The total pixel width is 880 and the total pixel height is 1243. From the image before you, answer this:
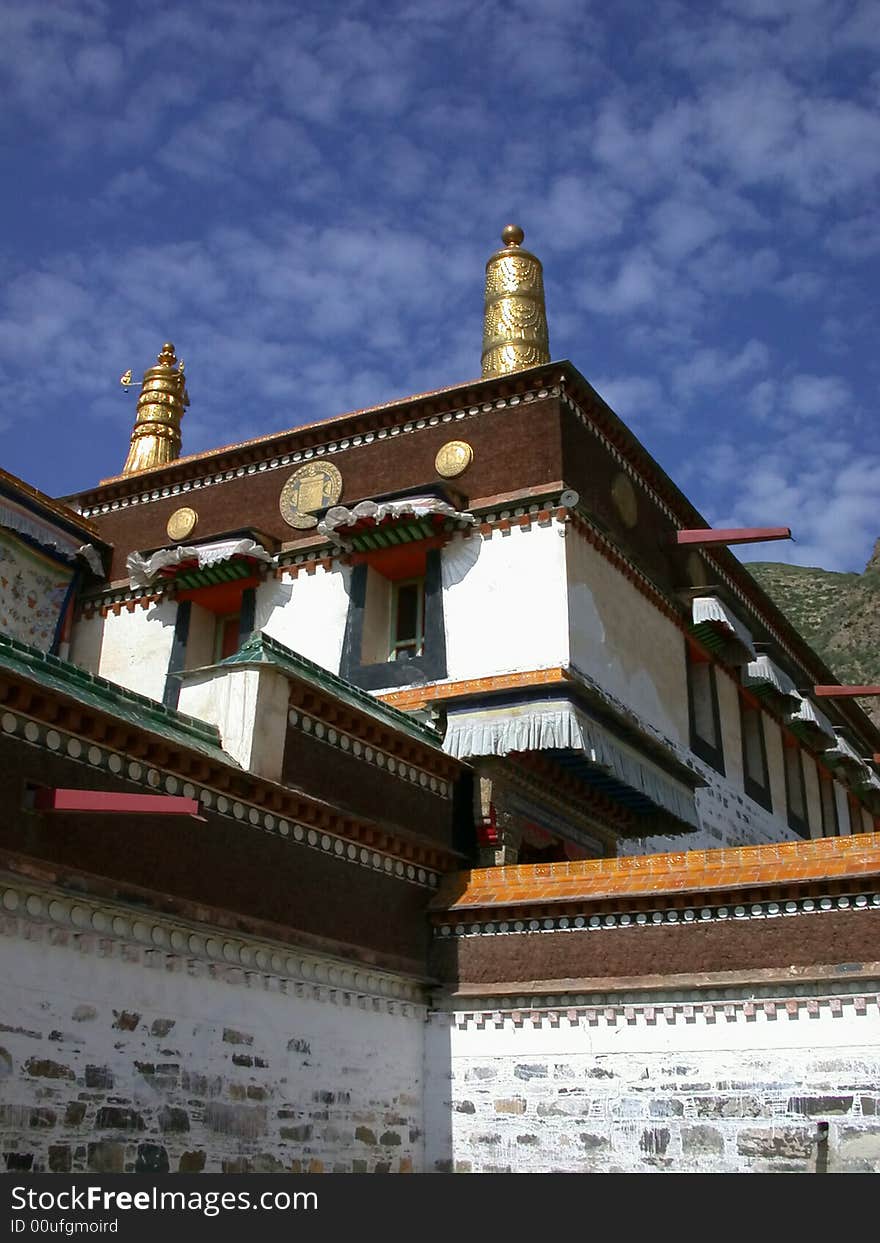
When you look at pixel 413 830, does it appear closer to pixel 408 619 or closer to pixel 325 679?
pixel 325 679

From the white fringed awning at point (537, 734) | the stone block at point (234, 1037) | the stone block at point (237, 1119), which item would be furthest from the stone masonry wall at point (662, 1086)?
the white fringed awning at point (537, 734)

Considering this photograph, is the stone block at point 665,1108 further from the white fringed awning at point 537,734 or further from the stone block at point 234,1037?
the white fringed awning at point 537,734

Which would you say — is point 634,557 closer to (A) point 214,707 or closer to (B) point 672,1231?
(A) point 214,707

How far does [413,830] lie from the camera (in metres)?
11.7

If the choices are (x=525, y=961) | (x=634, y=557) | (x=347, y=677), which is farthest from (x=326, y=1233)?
(x=634, y=557)

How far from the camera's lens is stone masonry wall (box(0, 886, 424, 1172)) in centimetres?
750

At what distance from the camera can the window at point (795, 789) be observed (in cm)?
2030

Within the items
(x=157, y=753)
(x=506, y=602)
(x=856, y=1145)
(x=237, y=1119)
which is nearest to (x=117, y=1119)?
(x=237, y=1119)

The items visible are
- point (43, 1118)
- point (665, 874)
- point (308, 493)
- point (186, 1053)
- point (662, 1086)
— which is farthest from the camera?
point (308, 493)

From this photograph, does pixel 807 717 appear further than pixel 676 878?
Yes

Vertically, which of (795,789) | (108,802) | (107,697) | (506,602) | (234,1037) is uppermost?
(795,789)

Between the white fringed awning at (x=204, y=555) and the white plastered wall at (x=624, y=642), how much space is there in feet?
12.2

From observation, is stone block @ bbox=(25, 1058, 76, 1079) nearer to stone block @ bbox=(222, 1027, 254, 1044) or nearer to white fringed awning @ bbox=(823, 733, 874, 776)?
stone block @ bbox=(222, 1027, 254, 1044)

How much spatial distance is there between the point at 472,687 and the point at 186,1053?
5.38 m
